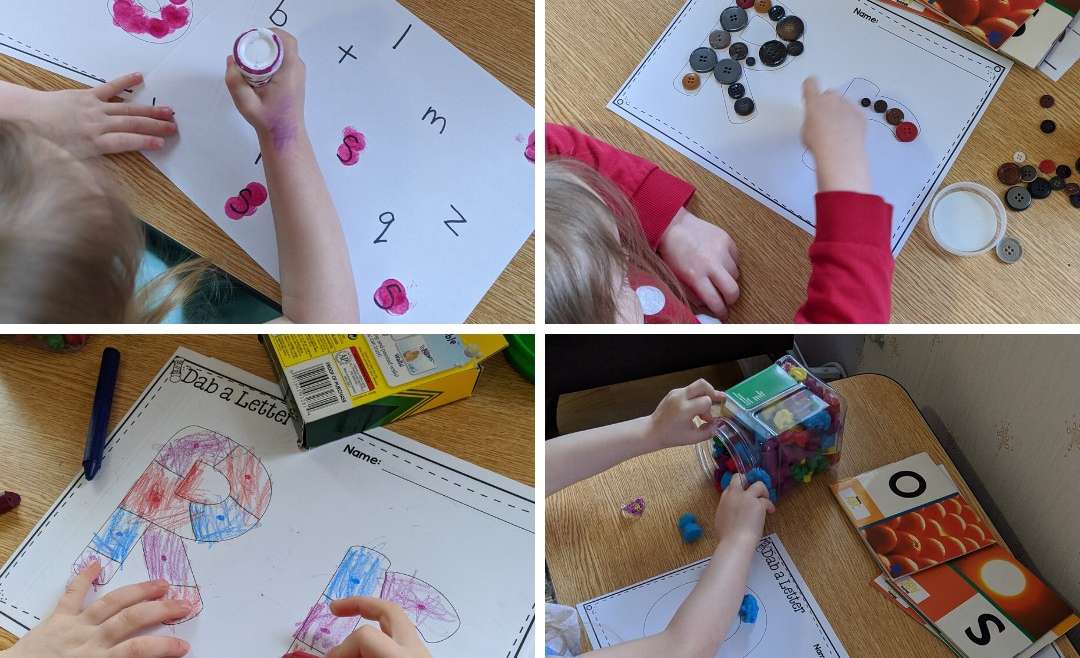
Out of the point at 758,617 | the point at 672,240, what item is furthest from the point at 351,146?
the point at 758,617

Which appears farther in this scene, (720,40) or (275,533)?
(720,40)

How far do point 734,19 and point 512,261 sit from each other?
34 centimetres

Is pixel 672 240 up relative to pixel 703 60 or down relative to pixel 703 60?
down

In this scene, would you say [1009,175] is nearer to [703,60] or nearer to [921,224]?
[921,224]

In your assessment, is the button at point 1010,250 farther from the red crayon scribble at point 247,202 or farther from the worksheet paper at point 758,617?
the red crayon scribble at point 247,202

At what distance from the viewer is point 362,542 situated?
72cm

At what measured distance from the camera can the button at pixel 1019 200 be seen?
0.76 m

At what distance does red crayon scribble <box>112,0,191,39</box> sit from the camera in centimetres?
83

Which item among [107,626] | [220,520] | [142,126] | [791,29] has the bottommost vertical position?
[107,626]

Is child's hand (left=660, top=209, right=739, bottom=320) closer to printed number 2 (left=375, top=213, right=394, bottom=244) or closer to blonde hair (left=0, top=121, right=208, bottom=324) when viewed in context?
printed number 2 (left=375, top=213, right=394, bottom=244)

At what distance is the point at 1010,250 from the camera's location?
75cm

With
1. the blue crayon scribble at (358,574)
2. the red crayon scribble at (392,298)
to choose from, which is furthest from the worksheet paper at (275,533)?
the red crayon scribble at (392,298)

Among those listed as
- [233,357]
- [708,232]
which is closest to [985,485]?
[708,232]

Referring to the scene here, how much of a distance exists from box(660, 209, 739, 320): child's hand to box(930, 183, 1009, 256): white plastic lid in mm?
192
